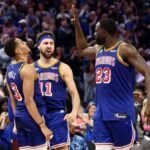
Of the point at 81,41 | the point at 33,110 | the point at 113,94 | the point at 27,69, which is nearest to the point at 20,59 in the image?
the point at 27,69

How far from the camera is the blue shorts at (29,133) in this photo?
8.66 metres

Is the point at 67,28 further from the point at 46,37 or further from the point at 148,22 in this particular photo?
the point at 46,37

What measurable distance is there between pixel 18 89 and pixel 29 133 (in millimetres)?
608

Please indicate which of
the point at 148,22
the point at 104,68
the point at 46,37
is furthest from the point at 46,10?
the point at 104,68

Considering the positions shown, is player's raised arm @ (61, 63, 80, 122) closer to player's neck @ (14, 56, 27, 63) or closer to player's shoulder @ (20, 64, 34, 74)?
player's neck @ (14, 56, 27, 63)

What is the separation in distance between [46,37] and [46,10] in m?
11.2

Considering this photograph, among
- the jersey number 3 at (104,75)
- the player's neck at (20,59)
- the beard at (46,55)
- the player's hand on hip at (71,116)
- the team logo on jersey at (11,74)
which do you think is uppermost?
the beard at (46,55)

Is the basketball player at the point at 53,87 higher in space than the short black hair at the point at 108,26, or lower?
lower

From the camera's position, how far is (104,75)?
322 inches

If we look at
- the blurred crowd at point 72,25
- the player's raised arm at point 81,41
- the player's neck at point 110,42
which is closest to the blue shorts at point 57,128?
the player's raised arm at point 81,41

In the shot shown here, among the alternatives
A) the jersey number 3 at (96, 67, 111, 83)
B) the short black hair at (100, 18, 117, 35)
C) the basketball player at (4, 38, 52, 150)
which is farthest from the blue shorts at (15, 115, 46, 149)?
the short black hair at (100, 18, 117, 35)

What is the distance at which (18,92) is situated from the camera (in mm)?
8609

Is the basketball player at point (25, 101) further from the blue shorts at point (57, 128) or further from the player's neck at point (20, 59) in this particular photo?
the blue shorts at point (57, 128)

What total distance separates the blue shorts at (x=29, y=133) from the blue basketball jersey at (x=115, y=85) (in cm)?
95
